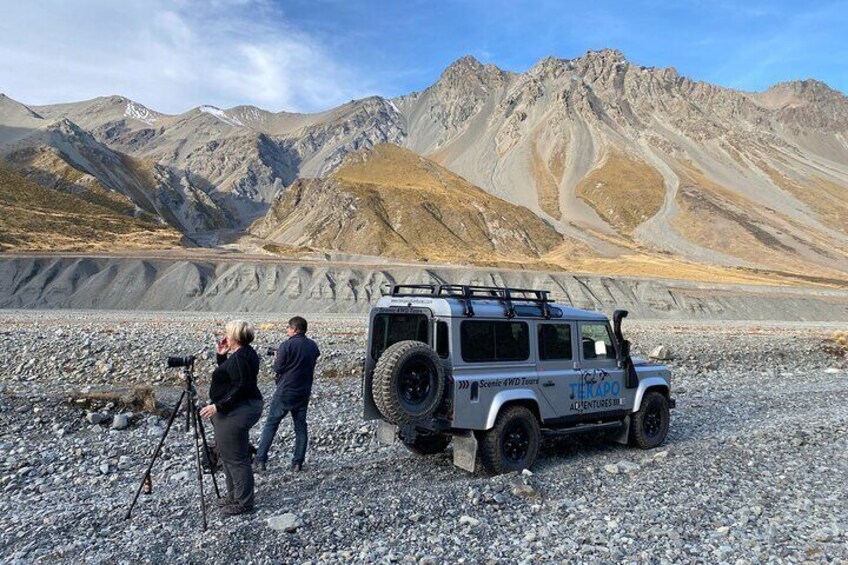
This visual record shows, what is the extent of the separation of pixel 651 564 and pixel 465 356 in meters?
3.63

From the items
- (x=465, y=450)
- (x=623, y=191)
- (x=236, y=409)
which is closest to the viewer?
(x=236, y=409)

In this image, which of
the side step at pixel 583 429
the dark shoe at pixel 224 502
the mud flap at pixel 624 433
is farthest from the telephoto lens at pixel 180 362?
the mud flap at pixel 624 433

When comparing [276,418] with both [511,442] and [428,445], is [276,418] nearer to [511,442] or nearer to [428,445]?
[428,445]

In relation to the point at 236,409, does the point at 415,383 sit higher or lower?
higher

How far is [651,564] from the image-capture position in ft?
20.3

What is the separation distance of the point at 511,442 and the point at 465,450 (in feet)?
2.76

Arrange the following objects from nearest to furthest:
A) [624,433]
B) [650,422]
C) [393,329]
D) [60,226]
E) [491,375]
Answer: [491,375] → [393,329] → [624,433] → [650,422] → [60,226]

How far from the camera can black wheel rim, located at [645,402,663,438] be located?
11.1m

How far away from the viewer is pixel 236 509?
7.10 meters

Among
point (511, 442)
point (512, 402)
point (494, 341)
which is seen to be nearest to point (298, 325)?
point (494, 341)

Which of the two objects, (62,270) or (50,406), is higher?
(62,270)

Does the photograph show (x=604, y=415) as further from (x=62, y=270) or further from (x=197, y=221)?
(x=197, y=221)

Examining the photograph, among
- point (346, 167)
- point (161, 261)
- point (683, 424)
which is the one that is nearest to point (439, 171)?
point (346, 167)

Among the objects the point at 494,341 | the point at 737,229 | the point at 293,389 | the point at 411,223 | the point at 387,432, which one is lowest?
the point at 387,432
